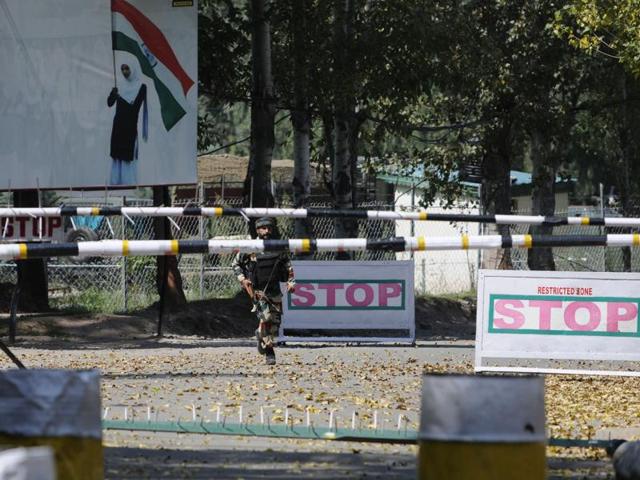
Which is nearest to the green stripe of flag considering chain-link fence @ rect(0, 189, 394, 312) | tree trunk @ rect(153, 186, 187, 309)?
tree trunk @ rect(153, 186, 187, 309)

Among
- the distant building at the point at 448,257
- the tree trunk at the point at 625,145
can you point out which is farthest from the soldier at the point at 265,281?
the tree trunk at the point at 625,145

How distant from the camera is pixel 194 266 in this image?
2933cm

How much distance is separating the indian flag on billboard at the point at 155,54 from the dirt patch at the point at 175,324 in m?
2.93

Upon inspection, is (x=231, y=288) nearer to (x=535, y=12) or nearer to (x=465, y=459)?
(x=535, y=12)

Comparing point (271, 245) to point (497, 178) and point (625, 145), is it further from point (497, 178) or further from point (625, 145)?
point (625, 145)

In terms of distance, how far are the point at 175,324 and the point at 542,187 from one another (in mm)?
12677

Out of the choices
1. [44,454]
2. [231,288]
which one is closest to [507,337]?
[44,454]

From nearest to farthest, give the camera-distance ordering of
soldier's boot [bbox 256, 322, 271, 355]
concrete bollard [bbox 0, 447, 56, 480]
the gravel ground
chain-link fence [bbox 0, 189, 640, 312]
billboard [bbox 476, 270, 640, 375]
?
concrete bollard [bbox 0, 447, 56, 480] → the gravel ground → billboard [bbox 476, 270, 640, 375] → soldier's boot [bbox 256, 322, 271, 355] → chain-link fence [bbox 0, 189, 640, 312]

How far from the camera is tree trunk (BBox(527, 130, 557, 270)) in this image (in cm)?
3033

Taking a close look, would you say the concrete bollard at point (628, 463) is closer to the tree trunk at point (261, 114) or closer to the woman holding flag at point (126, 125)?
the woman holding flag at point (126, 125)

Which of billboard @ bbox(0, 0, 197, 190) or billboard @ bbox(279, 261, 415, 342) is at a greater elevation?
billboard @ bbox(0, 0, 197, 190)

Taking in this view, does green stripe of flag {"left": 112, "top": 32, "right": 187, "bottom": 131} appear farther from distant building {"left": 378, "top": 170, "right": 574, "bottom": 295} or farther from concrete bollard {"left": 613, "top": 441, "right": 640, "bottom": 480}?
concrete bollard {"left": 613, "top": 441, "right": 640, "bottom": 480}

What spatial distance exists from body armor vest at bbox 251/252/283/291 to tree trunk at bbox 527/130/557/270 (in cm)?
1313

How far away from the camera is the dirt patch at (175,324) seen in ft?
66.1
